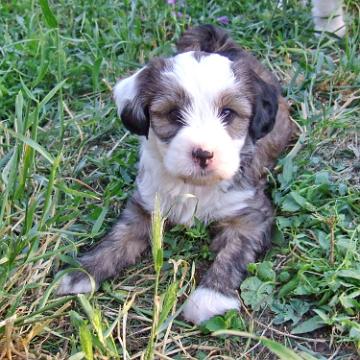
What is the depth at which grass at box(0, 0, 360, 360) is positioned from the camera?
3.30 meters

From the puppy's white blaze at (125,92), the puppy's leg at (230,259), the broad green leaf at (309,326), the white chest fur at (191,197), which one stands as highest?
the puppy's white blaze at (125,92)

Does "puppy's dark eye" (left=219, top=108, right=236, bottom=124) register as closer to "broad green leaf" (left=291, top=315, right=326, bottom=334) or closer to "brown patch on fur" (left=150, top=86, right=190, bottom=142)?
"brown patch on fur" (left=150, top=86, right=190, bottom=142)

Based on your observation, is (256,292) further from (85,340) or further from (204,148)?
(85,340)

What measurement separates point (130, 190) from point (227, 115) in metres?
0.94

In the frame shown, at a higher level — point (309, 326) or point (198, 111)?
point (198, 111)

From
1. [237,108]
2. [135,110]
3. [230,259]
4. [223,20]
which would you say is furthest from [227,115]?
[223,20]

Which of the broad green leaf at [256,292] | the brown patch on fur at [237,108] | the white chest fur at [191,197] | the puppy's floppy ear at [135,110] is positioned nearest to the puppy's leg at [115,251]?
the white chest fur at [191,197]

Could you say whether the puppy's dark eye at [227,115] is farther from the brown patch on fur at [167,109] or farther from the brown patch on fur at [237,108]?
the brown patch on fur at [167,109]

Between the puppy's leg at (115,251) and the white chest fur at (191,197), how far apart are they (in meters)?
0.16

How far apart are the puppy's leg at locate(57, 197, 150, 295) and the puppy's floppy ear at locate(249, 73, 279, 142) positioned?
2.51 feet

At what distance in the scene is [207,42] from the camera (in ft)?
14.3

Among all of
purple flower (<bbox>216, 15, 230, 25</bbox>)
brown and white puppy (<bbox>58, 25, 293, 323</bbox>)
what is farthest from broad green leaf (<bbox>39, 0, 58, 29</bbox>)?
purple flower (<bbox>216, 15, 230, 25</bbox>)

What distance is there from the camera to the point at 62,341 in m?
3.39

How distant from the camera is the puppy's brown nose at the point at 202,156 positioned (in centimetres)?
336
